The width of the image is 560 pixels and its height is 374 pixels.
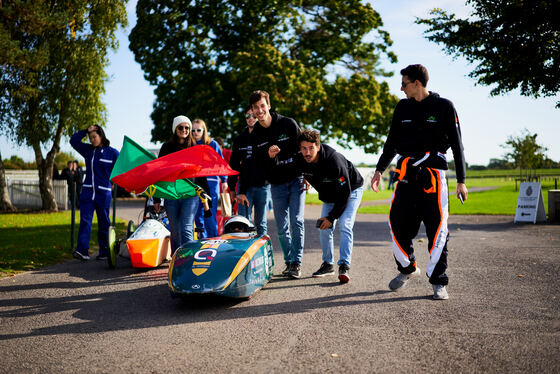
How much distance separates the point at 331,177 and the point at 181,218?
80.1 inches

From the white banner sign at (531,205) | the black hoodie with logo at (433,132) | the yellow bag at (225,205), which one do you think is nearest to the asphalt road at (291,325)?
the black hoodie with logo at (433,132)

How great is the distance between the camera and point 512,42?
1412 cm

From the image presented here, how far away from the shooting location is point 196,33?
21.5 meters

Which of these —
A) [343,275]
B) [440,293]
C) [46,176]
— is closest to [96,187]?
[343,275]

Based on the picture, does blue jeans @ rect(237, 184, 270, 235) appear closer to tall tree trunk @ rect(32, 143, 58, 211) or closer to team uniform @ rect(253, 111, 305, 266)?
team uniform @ rect(253, 111, 305, 266)

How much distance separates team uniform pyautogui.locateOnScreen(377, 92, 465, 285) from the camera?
480cm

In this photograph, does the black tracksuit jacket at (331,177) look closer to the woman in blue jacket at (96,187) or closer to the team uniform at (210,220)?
the team uniform at (210,220)

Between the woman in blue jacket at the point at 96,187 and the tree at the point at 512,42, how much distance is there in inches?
474

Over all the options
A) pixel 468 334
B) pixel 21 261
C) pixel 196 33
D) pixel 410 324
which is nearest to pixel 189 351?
pixel 410 324

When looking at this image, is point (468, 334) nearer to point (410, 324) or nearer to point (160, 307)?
point (410, 324)

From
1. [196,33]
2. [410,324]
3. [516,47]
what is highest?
[196,33]

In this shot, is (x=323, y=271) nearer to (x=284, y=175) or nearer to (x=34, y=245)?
(x=284, y=175)

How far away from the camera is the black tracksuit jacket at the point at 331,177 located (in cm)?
555

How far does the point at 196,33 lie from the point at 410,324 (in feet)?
65.6
